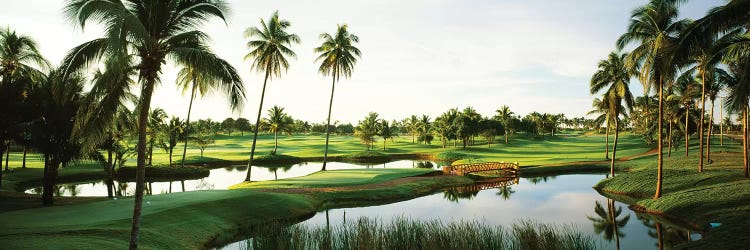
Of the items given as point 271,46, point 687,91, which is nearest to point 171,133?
point 271,46

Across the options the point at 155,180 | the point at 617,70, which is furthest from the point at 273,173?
the point at 617,70

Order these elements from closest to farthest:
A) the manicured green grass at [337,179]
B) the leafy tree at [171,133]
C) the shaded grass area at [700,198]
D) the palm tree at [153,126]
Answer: the shaded grass area at [700,198] → the manicured green grass at [337,179] → the palm tree at [153,126] → the leafy tree at [171,133]

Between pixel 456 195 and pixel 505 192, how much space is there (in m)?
5.31

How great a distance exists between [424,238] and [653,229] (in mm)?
15805

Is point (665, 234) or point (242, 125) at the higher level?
point (242, 125)

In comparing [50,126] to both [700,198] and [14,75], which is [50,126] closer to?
[14,75]

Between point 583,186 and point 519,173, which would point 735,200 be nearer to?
point 583,186

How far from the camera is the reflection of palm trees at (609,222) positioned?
21.5m

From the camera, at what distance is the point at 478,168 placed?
48.9 meters

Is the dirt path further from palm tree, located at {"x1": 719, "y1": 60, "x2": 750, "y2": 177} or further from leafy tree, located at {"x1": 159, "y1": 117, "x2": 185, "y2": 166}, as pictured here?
leafy tree, located at {"x1": 159, "y1": 117, "x2": 185, "y2": 166}

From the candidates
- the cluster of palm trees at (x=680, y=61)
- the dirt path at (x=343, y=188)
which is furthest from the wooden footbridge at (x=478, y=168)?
the cluster of palm trees at (x=680, y=61)

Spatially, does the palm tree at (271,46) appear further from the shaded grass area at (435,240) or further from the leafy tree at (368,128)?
the leafy tree at (368,128)

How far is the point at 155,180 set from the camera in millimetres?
46625

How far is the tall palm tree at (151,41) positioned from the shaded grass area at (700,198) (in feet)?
58.9
